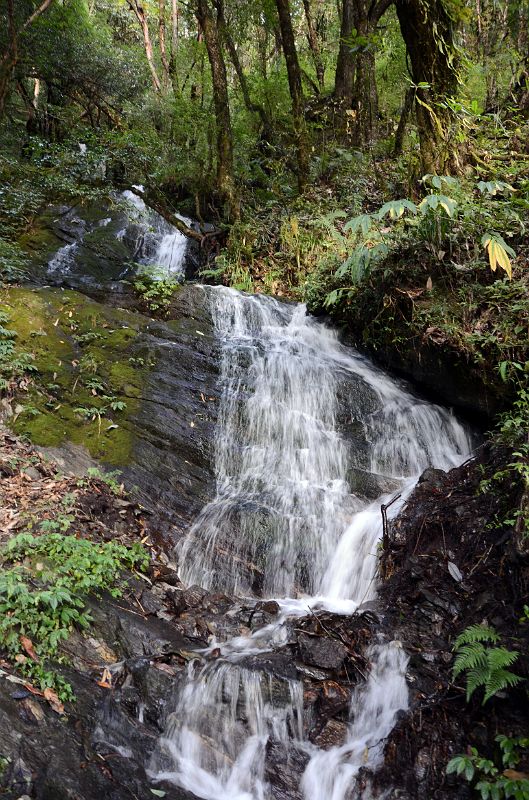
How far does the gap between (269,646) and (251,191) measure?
11.1 meters

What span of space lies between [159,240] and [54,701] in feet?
31.3

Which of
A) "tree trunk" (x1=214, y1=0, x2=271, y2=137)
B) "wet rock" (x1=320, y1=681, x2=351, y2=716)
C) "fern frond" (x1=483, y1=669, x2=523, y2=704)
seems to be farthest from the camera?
"tree trunk" (x1=214, y1=0, x2=271, y2=137)

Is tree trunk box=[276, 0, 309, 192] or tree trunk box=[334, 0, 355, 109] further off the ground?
tree trunk box=[334, 0, 355, 109]

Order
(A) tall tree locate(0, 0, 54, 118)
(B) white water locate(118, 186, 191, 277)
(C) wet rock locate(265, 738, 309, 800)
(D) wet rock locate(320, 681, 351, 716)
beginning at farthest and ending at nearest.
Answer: (B) white water locate(118, 186, 191, 277) → (A) tall tree locate(0, 0, 54, 118) → (D) wet rock locate(320, 681, 351, 716) → (C) wet rock locate(265, 738, 309, 800)

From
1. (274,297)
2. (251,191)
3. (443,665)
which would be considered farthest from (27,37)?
(443,665)

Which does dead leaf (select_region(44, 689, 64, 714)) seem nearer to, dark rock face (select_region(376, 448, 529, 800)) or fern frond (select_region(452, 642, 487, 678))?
dark rock face (select_region(376, 448, 529, 800))

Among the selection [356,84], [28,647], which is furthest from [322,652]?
[356,84]

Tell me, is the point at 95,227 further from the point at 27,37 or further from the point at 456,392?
the point at 456,392

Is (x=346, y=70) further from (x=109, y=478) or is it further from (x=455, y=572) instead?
(x=455, y=572)

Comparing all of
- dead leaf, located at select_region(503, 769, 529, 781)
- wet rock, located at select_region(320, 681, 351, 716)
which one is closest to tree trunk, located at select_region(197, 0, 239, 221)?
wet rock, located at select_region(320, 681, 351, 716)

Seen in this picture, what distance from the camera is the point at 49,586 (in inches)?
161

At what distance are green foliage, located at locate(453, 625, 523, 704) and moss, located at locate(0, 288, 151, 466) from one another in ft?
13.2

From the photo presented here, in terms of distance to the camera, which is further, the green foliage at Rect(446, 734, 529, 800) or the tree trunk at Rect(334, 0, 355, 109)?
the tree trunk at Rect(334, 0, 355, 109)

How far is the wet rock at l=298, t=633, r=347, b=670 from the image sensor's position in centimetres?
406
